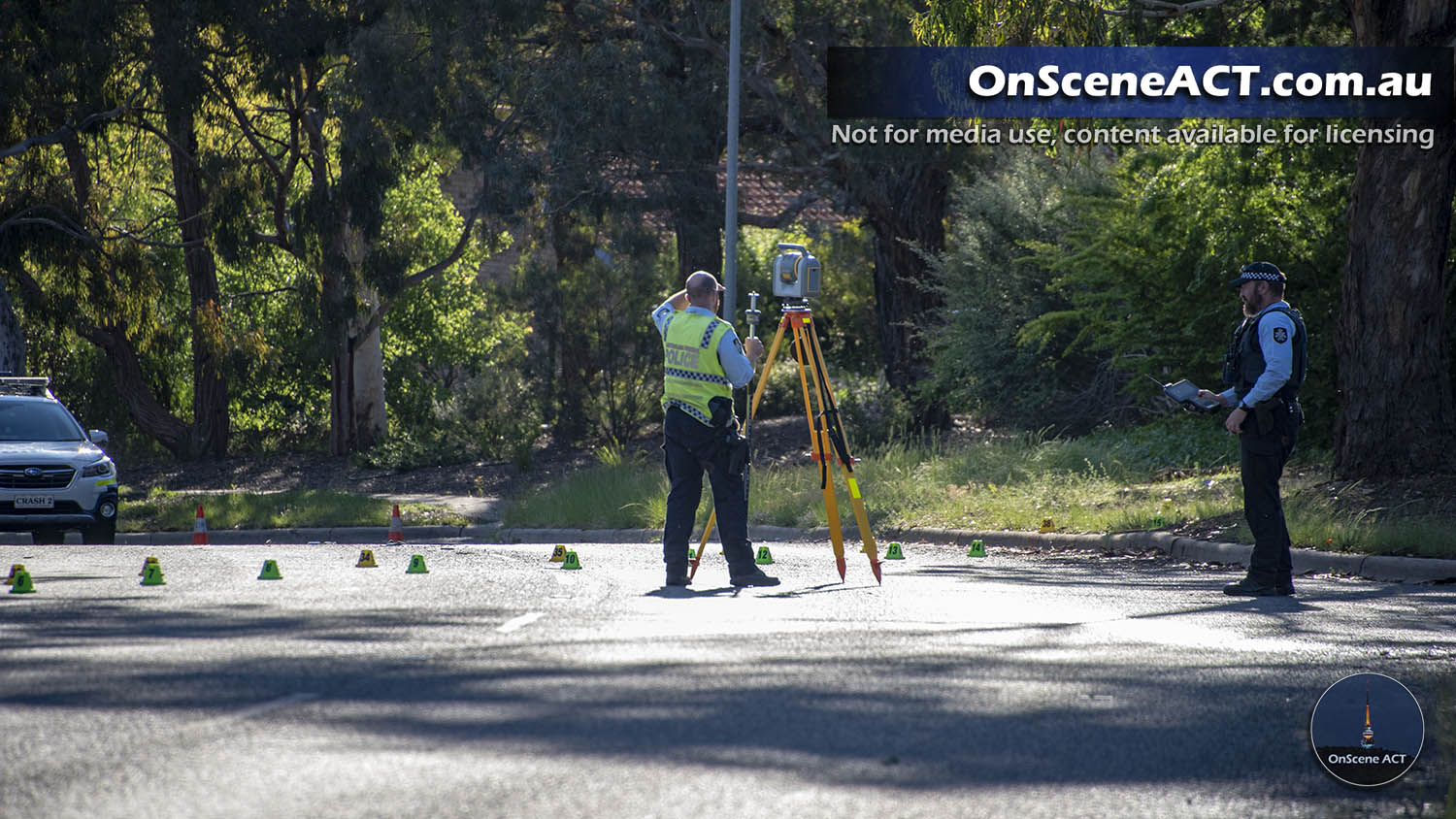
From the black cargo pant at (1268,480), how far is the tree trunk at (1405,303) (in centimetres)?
492

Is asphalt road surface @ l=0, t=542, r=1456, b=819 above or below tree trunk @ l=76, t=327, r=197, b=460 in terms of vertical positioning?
below

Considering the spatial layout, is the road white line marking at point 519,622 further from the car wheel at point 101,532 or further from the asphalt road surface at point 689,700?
the car wheel at point 101,532

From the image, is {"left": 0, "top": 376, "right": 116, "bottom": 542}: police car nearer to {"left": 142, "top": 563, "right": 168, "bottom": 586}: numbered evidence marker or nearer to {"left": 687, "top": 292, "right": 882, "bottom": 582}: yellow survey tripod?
{"left": 142, "top": 563, "right": 168, "bottom": 586}: numbered evidence marker

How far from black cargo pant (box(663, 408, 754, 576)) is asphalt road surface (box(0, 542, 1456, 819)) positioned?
349 millimetres

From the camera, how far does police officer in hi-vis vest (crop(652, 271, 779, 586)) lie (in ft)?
35.4

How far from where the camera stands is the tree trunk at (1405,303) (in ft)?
50.2

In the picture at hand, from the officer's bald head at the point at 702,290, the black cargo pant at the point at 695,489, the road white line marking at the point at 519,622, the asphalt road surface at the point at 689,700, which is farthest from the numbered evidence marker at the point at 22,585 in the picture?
the officer's bald head at the point at 702,290

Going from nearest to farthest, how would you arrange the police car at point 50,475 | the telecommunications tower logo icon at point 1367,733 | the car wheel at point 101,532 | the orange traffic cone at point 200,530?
the telecommunications tower logo icon at point 1367,733
the police car at point 50,475
the car wheel at point 101,532
the orange traffic cone at point 200,530

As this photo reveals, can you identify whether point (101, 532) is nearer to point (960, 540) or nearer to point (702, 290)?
point (960, 540)

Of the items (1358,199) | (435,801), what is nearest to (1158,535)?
(1358,199)

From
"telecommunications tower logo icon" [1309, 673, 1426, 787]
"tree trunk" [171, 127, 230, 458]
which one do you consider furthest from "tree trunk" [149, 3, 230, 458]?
"telecommunications tower logo icon" [1309, 673, 1426, 787]

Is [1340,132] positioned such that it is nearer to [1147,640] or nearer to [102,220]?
[1147,640]

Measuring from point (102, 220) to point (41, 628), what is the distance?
23.6m

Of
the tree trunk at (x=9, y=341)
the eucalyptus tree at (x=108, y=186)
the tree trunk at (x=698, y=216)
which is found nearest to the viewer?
the tree trunk at (x=9, y=341)
